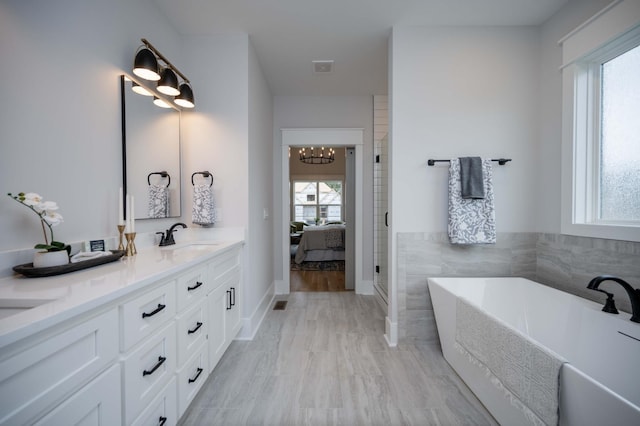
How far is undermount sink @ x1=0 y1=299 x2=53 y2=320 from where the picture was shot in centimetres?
81

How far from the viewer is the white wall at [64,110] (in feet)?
3.55

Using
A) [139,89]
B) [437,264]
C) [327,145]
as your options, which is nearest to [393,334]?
[437,264]

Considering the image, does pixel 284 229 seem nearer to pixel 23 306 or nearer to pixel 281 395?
pixel 281 395

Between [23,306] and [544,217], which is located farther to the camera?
[544,217]

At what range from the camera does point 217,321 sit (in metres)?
1.75

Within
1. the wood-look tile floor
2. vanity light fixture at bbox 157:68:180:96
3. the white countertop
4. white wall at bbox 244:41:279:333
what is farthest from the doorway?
the white countertop

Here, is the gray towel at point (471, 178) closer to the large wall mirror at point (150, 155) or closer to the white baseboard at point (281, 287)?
the large wall mirror at point (150, 155)

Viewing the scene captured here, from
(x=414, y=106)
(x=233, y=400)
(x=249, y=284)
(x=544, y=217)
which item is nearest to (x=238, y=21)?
(x=414, y=106)

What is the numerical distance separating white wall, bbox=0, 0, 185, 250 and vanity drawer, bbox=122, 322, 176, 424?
27.9 inches

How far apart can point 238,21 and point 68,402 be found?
2528 millimetres

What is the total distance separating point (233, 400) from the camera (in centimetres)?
159

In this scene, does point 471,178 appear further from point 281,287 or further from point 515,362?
point 281,287

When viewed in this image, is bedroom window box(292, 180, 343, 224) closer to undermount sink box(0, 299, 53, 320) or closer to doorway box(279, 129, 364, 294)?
doorway box(279, 129, 364, 294)

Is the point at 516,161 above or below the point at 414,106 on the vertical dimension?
below
